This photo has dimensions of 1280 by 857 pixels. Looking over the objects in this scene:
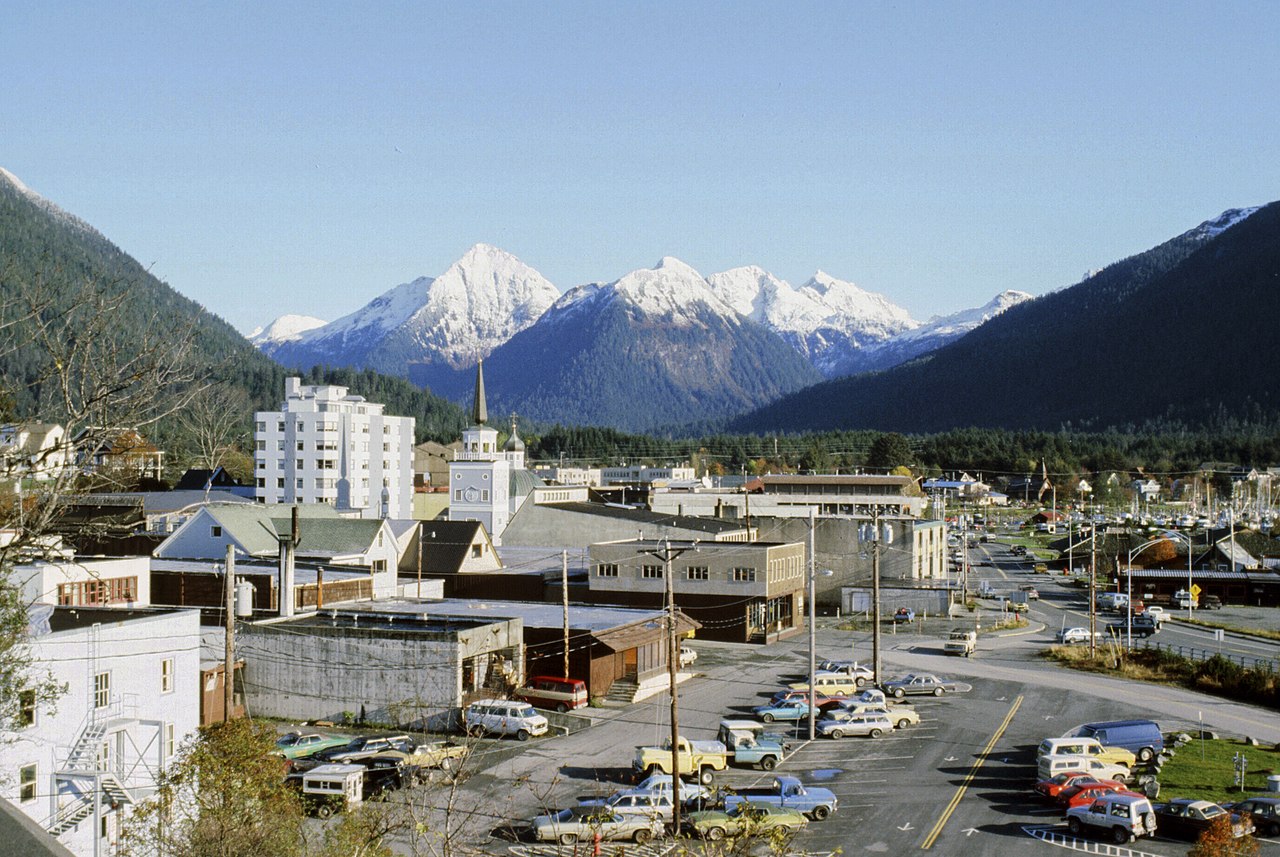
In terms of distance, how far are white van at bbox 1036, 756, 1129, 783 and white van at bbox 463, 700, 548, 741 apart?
16386 millimetres

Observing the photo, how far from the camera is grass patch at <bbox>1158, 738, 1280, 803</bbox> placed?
115ft

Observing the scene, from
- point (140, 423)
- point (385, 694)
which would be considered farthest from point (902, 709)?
point (140, 423)

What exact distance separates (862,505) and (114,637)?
104324 millimetres

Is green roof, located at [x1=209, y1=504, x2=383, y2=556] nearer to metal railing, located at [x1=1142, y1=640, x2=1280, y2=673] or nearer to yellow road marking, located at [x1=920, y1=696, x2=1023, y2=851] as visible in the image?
yellow road marking, located at [x1=920, y1=696, x2=1023, y2=851]

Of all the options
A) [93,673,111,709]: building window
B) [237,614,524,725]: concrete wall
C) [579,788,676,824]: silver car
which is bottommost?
[579,788,676,824]: silver car

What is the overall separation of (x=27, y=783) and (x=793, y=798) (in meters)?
18.8

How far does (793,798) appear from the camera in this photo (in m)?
31.9

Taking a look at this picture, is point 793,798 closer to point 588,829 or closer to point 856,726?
point 588,829

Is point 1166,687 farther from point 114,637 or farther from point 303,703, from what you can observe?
point 114,637

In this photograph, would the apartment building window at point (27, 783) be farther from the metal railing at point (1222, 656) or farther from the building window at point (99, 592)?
the metal railing at point (1222, 656)

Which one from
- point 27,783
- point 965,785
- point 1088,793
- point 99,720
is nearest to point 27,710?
point 27,783

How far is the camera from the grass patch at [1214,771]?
115 ft

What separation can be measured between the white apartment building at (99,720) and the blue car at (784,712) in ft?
66.0

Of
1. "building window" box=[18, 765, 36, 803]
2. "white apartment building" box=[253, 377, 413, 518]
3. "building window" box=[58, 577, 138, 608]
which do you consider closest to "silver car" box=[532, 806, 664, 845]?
"building window" box=[18, 765, 36, 803]
